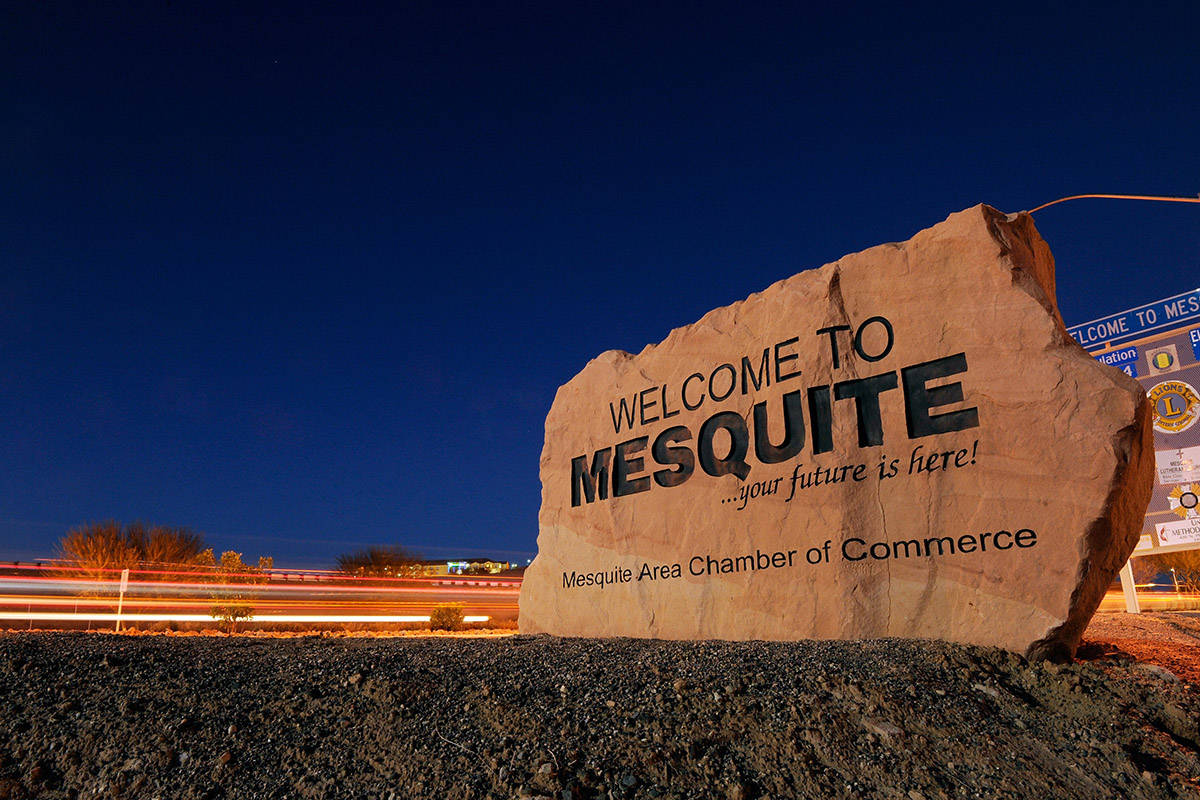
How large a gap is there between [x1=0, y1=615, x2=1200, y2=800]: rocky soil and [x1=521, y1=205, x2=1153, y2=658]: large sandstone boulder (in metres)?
0.64

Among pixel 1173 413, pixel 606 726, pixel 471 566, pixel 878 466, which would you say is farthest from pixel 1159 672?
pixel 471 566

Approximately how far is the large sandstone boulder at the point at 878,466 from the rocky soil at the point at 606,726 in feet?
2.09

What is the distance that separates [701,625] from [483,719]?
3360 mm

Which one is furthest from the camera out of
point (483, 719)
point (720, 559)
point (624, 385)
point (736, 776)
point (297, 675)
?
point (624, 385)

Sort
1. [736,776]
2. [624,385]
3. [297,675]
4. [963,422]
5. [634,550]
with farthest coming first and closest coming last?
1. [624,385]
2. [634,550]
3. [963,422]
4. [297,675]
5. [736,776]

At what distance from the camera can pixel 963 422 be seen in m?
5.64

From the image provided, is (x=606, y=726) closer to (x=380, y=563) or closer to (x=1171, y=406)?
(x=1171, y=406)

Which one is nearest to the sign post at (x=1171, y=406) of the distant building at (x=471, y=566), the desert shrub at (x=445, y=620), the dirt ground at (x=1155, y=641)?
the dirt ground at (x=1155, y=641)

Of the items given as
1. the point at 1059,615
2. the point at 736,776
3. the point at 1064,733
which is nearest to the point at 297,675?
the point at 736,776

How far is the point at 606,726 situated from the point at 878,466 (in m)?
3.32

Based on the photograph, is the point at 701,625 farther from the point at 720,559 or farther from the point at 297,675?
the point at 297,675

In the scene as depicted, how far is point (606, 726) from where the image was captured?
3953mm

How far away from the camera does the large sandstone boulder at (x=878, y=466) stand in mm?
5062

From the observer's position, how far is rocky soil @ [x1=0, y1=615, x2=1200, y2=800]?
137 inches
